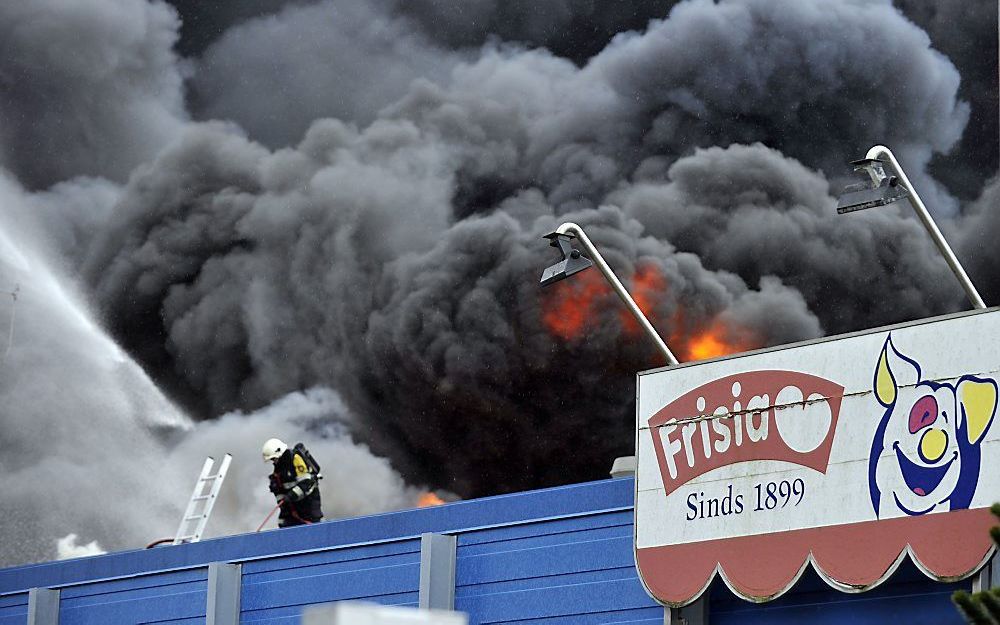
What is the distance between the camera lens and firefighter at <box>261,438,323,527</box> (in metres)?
23.0

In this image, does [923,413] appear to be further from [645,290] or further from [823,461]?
[645,290]

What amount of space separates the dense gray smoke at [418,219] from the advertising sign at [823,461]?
815 inches

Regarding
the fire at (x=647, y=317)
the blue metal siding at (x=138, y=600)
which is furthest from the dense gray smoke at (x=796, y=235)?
the blue metal siding at (x=138, y=600)

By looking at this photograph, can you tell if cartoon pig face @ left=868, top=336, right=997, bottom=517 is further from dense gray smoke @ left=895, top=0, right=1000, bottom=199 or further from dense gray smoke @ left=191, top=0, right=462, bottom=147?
dense gray smoke @ left=191, top=0, right=462, bottom=147

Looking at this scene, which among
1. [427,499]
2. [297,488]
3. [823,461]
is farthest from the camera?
[427,499]

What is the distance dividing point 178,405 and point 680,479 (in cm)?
3375

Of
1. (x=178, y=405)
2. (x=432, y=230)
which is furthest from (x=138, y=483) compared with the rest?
(x=432, y=230)

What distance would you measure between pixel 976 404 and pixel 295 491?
1020 cm

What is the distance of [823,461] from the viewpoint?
52.4ft

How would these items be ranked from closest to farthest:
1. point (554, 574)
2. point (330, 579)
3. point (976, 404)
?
point (976, 404)
point (554, 574)
point (330, 579)

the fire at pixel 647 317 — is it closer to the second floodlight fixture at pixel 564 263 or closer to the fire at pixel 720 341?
the fire at pixel 720 341

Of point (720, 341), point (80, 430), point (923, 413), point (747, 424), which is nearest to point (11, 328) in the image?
point (80, 430)

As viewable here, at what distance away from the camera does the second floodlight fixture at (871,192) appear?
15406 mm

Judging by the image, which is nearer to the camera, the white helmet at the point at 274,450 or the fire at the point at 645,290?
the white helmet at the point at 274,450
